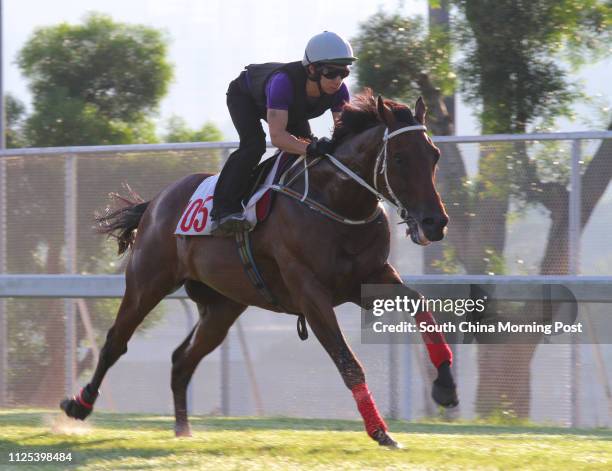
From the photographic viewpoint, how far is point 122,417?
32.3ft

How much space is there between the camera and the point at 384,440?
6.49 m

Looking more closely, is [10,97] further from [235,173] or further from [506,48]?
[235,173]

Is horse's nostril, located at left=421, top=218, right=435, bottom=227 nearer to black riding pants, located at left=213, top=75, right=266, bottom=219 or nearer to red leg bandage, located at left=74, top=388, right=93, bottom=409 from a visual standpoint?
black riding pants, located at left=213, top=75, right=266, bottom=219

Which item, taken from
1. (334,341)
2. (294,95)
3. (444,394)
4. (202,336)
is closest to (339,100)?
(294,95)

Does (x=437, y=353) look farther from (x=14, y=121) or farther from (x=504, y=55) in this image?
(x=14, y=121)

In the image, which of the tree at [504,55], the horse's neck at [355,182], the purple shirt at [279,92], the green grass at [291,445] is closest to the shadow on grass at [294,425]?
the green grass at [291,445]

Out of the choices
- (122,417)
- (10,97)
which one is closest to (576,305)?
(122,417)

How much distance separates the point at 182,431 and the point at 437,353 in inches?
80.2

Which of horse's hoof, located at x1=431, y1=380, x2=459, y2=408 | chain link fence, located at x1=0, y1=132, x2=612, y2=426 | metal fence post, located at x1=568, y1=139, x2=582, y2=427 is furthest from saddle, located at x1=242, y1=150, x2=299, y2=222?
metal fence post, located at x1=568, y1=139, x2=582, y2=427

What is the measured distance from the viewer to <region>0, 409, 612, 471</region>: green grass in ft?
20.5

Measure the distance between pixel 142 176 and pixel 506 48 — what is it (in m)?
3.46

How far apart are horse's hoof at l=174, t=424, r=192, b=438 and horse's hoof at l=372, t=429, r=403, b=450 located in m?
1.80

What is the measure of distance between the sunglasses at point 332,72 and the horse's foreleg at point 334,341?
115cm

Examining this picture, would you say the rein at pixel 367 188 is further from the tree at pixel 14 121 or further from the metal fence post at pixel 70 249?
the tree at pixel 14 121
